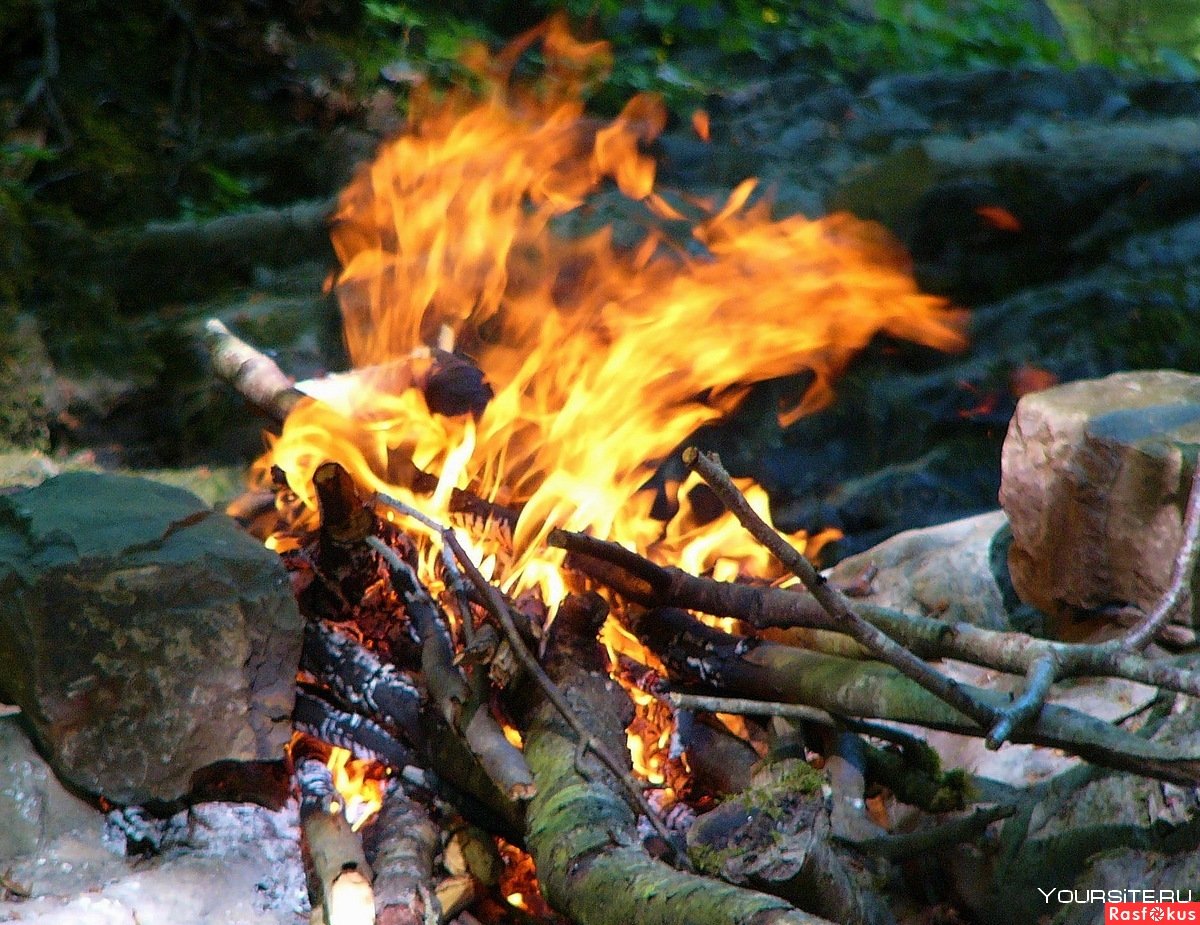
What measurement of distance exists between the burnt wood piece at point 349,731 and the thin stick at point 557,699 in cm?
52

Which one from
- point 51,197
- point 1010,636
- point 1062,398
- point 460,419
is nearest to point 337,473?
point 460,419

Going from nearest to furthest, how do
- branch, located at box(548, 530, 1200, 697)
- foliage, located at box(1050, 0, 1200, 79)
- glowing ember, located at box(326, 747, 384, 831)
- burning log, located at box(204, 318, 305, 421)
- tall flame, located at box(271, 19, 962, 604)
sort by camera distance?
branch, located at box(548, 530, 1200, 697), glowing ember, located at box(326, 747, 384, 831), tall flame, located at box(271, 19, 962, 604), burning log, located at box(204, 318, 305, 421), foliage, located at box(1050, 0, 1200, 79)

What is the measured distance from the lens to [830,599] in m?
2.36

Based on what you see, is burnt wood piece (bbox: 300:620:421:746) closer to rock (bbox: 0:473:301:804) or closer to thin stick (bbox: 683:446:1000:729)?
rock (bbox: 0:473:301:804)

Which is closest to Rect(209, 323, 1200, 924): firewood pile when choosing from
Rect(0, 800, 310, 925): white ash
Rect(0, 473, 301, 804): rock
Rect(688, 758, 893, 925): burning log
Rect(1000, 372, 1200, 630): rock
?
Rect(688, 758, 893, 925): burning log

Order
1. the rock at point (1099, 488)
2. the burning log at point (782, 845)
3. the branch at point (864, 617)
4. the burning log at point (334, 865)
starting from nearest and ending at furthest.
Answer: the burning log at point (782, 845) < the branch at point (864, 617) < the burning log at point (334, 865) < the rock at point (1099, 488)

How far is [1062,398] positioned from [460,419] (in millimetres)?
2141

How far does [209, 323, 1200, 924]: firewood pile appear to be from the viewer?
2.48m

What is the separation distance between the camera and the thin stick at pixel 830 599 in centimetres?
214

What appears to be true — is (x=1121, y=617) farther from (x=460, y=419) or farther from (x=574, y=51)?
(x=574, y=51)

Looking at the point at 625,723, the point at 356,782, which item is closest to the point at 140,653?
the point at 356,782

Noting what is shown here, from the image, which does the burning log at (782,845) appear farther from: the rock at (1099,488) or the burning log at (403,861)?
the rock at (1099,488)

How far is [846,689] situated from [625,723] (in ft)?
2.16

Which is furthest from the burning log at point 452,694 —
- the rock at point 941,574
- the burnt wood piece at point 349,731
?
the rock at point 941,574
